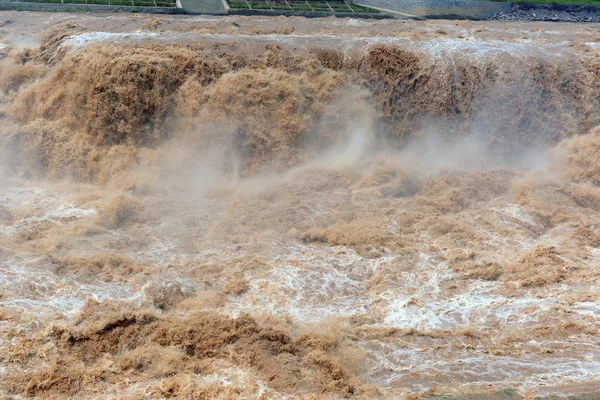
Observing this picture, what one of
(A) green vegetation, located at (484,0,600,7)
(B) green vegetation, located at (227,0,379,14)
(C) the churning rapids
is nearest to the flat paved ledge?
(B) green vegetation, located at (227,0,379,14)

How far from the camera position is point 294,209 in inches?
455

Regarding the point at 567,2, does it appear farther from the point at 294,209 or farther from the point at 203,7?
the point at 294,209

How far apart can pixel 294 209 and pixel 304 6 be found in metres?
11.1

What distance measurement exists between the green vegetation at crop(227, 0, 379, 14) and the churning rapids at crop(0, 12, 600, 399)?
2.37m

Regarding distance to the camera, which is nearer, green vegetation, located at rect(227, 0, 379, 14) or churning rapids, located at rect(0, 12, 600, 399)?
churning rapids, located at rect(0, 12, 600, 399)

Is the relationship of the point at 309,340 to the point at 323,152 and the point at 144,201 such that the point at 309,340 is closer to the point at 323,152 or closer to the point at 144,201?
the point at 144,201

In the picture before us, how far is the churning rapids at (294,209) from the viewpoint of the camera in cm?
764

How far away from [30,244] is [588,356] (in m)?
8.81

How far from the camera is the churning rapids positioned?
7.64 metres

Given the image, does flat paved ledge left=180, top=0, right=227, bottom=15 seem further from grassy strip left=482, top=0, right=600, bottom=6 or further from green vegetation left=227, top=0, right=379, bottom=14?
grassy strip left=482, top=0, right=600, bottom=6

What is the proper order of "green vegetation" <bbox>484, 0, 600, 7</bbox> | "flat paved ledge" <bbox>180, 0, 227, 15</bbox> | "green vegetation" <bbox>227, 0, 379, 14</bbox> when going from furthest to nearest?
"green vegetation" <bbox>484, 0, 600, 7</bbox> < "green vegetation" <bbox>227, 0, 379, 14</bbox> < "flat paved ledge" <bbox>180, 0, 227, 15</bbox>

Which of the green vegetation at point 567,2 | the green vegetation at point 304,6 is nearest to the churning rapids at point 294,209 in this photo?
the green vegetation at point 304,6

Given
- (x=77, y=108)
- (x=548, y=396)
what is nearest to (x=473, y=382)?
(x=548, y=396)

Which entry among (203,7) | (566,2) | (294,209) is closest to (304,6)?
(203,7)
